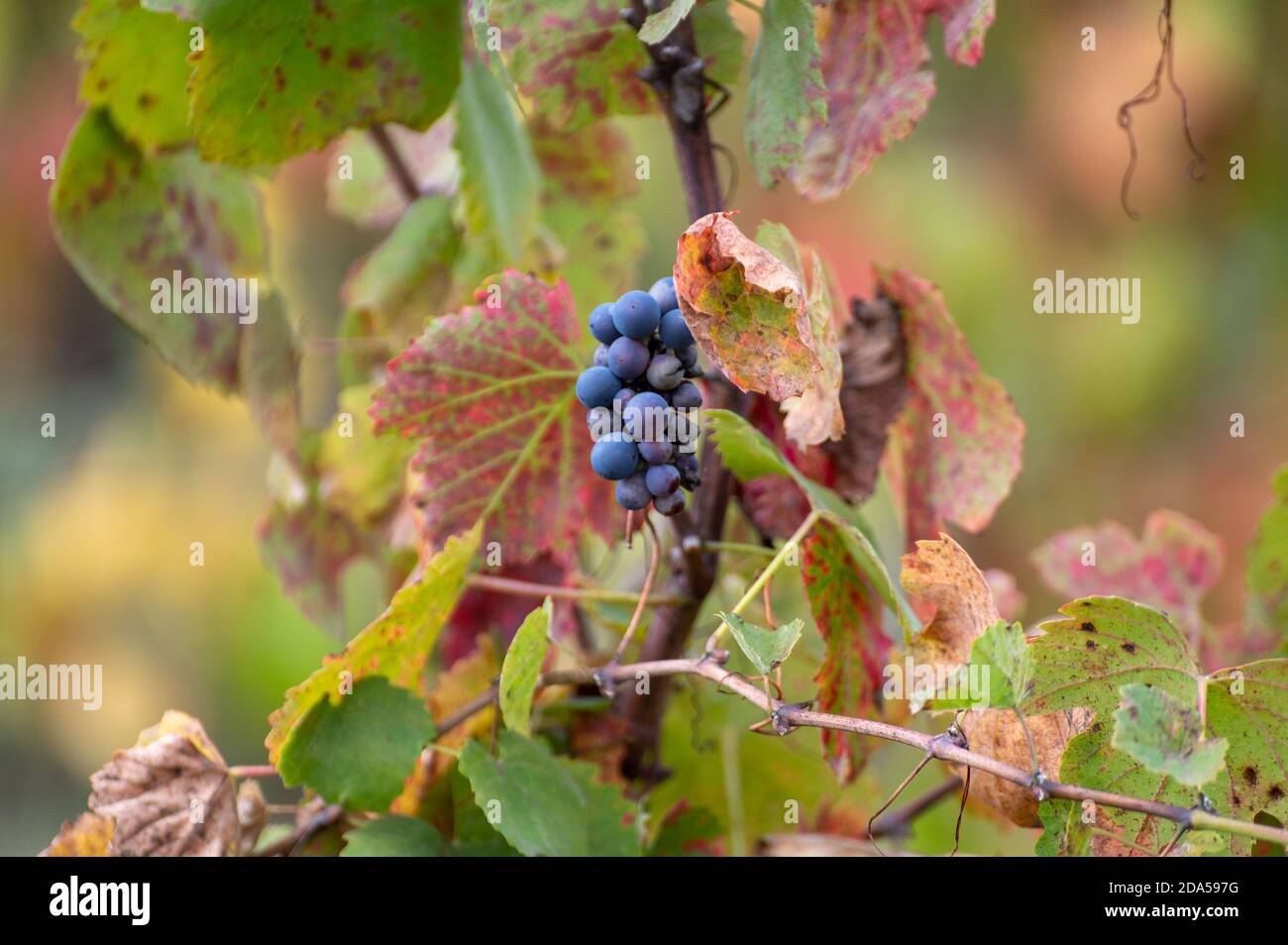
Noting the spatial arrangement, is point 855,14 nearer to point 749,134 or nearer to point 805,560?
point 749,134

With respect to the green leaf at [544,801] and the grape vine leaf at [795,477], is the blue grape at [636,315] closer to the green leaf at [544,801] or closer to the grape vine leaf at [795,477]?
the grape vine leaf at [795,477]

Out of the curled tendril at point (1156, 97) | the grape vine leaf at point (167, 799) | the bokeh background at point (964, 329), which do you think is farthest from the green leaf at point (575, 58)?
the bokeh background at point (964, 329)

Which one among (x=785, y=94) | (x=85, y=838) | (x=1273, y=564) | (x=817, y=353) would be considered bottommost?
(x=85, y=838)

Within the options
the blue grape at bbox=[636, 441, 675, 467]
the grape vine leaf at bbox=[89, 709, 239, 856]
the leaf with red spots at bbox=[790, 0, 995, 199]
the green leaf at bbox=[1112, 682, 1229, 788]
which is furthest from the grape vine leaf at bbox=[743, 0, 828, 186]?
the grape vine leaf at bbox=[89, 709, 239, 856]

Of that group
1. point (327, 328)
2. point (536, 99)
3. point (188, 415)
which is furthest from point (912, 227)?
point (536, 99)

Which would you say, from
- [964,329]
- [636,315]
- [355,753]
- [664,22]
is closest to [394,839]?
[355,753]

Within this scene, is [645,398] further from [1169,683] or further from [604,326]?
[1169,683]

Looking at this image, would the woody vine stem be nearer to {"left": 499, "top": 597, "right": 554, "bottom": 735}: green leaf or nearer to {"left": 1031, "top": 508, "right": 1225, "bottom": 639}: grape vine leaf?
{"left": 499, "top": 597, "right": 554, "bottom": 735}: green leaf
